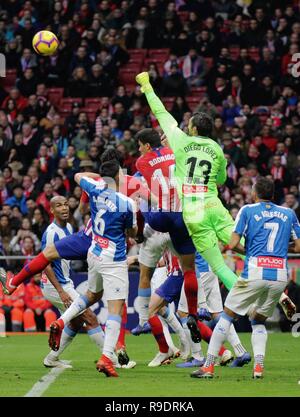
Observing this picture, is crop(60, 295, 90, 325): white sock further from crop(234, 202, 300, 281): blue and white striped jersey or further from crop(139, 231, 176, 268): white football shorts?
crop(234, 202, 300, 281): blue and white striped jersey

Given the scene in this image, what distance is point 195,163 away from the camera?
39.3 feet

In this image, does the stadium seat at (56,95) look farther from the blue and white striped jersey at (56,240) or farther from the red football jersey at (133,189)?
the red football jersey at (133,189)

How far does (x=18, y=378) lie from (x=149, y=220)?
8.43 feet

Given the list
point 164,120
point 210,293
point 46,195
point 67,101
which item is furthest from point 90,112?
point 164,120

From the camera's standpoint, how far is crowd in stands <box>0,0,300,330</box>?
71.9 feet

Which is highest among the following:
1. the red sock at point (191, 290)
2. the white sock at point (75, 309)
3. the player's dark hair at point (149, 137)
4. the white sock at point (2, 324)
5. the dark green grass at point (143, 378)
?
the player's dark hair at point (149, 137)

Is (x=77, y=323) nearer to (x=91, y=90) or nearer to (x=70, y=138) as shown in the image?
(x=70, y=138)

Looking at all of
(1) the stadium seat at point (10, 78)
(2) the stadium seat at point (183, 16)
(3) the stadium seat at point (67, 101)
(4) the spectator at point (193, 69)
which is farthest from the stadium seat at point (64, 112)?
(2) the stadium seat at point (183, 16)

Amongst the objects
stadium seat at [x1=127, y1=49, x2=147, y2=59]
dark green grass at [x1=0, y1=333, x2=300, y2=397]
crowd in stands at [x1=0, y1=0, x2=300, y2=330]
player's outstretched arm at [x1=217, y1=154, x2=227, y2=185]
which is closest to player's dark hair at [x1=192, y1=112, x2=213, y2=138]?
player's outstretched arm at [x1=217, y1=154, x2=227, y2=185]

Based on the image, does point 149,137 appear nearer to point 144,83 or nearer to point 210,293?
point 144,83

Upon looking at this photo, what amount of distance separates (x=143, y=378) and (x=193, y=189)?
2278 mm

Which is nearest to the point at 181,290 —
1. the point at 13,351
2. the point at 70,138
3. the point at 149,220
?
the point at 149,220

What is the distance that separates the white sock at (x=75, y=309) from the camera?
11.8 meters

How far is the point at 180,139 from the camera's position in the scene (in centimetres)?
1207
